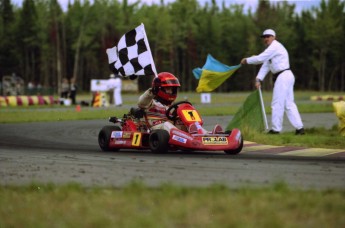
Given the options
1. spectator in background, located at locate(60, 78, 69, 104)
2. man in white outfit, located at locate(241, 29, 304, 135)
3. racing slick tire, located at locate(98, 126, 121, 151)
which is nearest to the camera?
racing slick tire, located at locate(98, 126, 121, 151)

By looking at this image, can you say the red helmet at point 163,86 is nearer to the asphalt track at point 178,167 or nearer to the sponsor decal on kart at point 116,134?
the sponsor decal on kart at point 116,134

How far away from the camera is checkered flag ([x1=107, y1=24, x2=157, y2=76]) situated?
32.3 ft

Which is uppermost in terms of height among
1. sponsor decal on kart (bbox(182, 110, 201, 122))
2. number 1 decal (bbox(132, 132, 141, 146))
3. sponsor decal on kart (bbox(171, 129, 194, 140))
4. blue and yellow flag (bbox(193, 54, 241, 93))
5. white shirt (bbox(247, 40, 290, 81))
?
white shirt (bbox(247, 40, 290, 81))

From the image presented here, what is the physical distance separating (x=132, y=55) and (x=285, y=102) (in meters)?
2.93

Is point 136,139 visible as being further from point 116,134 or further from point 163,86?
point 163,86

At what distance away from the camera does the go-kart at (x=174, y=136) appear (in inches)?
317

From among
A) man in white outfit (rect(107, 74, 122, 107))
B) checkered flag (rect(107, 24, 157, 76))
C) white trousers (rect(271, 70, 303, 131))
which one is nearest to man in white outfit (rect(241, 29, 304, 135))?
white trousers (rect(271, 70, 303, 131))

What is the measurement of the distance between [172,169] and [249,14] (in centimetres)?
6944

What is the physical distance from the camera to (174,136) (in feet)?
26.8

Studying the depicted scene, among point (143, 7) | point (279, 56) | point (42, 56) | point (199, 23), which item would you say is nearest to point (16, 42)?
point (42, 56)

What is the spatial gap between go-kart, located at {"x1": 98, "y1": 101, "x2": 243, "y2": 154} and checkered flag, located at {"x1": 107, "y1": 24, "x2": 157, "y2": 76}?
987 millimetres

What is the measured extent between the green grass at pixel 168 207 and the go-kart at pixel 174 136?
3.08 m

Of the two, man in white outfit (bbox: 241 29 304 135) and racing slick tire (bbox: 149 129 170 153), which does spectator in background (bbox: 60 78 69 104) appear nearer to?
man in white outfit (bbox: 241 29 304 135)

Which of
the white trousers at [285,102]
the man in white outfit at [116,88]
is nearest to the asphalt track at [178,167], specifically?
the white trousers at [285,102]
